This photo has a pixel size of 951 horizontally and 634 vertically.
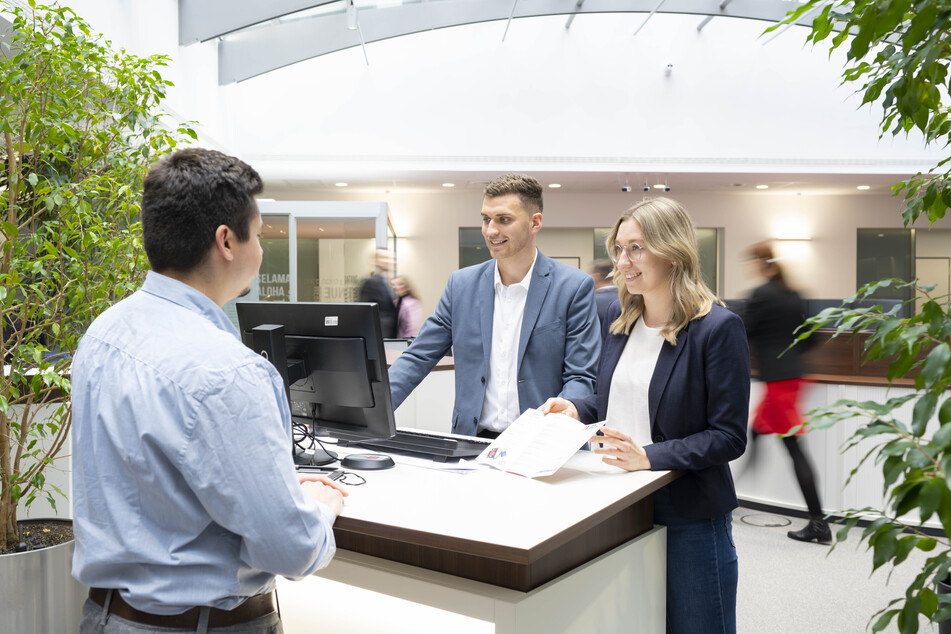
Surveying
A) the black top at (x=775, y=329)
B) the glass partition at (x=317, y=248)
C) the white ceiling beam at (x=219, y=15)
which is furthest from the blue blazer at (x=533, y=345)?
the glass partition at (x=317, y=248)

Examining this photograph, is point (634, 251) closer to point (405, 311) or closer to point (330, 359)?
point (330, 359)

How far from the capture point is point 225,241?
1.24m

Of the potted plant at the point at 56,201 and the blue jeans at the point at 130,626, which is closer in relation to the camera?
the blue jeans at the point at 130,626

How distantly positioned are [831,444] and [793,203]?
7.95 metres

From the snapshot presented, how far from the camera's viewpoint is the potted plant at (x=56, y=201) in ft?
7.09

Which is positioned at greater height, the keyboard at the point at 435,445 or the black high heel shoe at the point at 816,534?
the keyboard at the point at 435,445

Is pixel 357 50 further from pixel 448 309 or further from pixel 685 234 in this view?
pixel 685 234

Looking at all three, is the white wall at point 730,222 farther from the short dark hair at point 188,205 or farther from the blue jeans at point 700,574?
the short dark hair at point 188,205

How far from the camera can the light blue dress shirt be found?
3.60 feet

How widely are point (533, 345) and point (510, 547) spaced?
4.40 ft

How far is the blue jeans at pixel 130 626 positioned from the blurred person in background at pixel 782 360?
403 cm

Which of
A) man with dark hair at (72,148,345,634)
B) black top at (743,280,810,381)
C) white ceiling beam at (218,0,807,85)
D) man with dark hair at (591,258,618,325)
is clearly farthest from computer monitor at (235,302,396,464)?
white ceiling beam at (218,0,807,85)

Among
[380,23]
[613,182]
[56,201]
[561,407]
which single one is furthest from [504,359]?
[613,182]

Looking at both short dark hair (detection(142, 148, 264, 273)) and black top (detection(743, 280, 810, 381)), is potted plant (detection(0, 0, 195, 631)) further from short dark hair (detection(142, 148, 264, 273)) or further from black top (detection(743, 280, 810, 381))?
black top (detection(743, 280, 810, 381))
